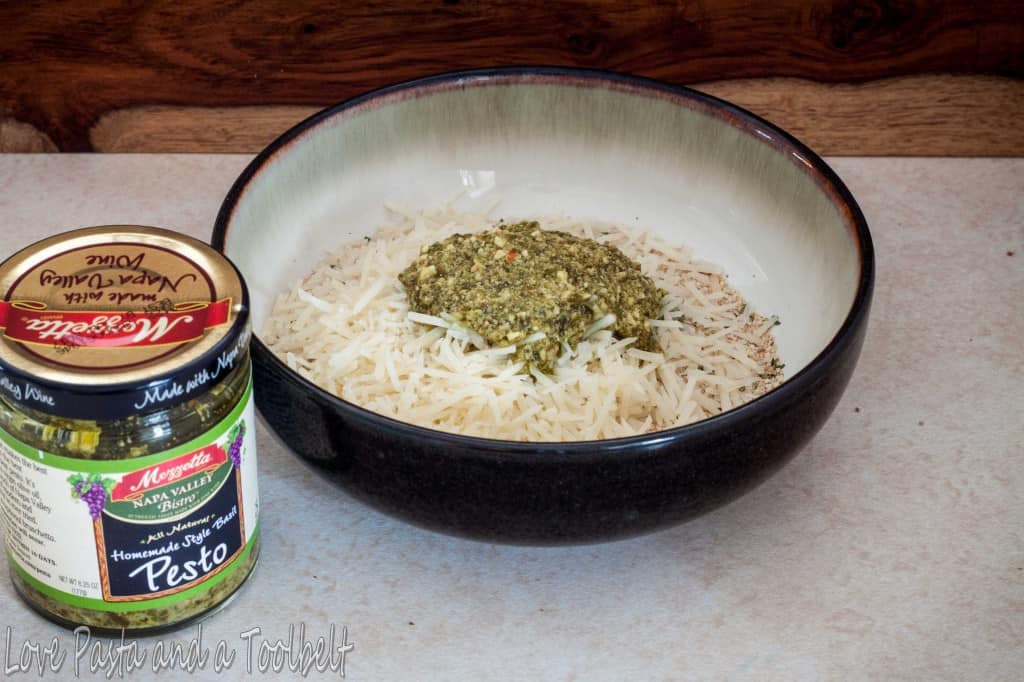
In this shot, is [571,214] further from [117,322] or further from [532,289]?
[117,322]

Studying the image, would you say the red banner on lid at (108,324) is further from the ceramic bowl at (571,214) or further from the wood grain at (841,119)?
the wood grain at (841,119)

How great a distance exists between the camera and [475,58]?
177 centimetres

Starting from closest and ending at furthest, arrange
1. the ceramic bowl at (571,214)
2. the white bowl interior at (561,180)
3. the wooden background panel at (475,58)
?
the ceramic bowl at (571,214), the white bowl interior at (561,180), the wooden background panel at (475,58)

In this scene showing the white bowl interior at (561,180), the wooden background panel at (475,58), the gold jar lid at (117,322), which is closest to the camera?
the gold jar lid at (117,322)

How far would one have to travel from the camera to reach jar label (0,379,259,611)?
3.15ft

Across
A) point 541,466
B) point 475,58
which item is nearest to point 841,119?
point 475,58

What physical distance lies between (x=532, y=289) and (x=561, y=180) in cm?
37

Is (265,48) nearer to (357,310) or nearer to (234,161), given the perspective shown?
(234,161)

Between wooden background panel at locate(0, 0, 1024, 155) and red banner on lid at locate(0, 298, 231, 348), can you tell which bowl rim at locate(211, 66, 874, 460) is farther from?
wooden background panel at locate(0, 0, 1024, 155)

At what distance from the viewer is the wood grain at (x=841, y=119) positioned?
181 cm

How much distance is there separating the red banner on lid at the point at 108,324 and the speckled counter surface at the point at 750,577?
12.0 inches

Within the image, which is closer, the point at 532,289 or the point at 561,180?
the point at 532,289

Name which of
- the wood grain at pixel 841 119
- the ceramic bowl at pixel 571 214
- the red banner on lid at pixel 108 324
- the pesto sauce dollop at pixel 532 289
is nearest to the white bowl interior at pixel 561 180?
the ceramic bowl at pixel 571 214

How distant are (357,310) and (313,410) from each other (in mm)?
304
